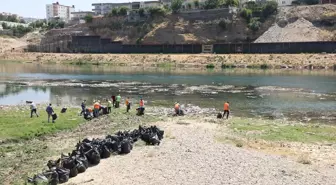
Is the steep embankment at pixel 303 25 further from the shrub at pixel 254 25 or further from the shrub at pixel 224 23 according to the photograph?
the shrub at pixel 224 23

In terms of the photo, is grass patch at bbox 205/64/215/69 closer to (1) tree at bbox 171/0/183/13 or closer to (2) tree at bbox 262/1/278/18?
(2) tree at bbox 262/1/278/18

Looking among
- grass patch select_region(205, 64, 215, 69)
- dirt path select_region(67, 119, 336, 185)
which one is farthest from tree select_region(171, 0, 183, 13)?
dirt path select_region(67, 119, 336, 185)

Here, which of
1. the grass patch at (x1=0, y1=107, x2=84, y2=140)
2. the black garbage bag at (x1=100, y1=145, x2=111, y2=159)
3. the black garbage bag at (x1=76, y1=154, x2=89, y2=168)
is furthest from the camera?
the grass patch at (x1=0, y1=107, x2=84, y2=140)

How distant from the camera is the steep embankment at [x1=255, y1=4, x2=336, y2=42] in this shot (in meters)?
124

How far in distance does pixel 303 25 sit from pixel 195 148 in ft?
378

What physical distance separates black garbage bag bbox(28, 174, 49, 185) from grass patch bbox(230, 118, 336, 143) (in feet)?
51.5

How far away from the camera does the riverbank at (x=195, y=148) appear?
68.9 feet

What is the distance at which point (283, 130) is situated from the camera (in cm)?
3250

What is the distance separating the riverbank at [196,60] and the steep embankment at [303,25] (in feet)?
44.2

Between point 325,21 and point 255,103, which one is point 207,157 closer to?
point 255,103

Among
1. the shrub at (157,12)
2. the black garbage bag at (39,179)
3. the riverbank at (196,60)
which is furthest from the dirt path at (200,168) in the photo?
the shrub at (157,12)

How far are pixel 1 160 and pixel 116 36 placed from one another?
138 meters

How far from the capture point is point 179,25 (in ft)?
494

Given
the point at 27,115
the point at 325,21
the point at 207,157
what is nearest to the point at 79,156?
the point at 207,157
